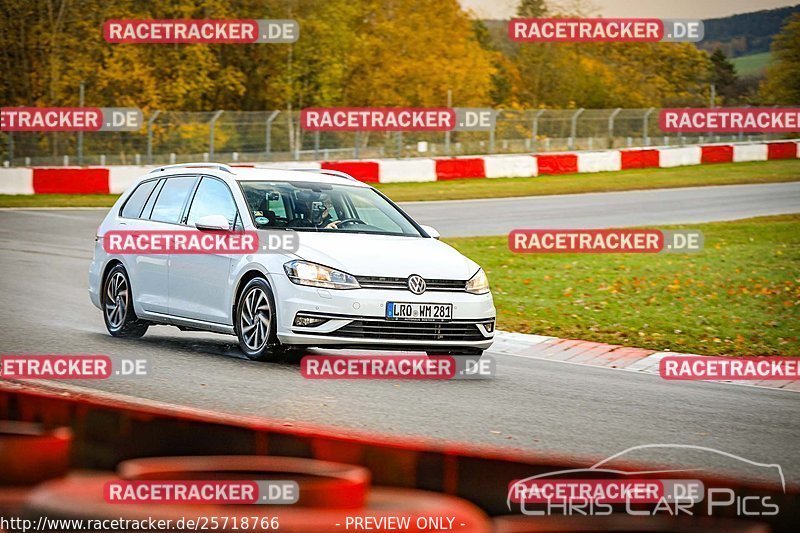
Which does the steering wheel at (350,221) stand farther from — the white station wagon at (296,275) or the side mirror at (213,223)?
the side mirror at (213,223)

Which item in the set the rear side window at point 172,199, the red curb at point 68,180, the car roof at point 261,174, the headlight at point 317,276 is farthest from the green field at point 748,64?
the headlight at point 317,276

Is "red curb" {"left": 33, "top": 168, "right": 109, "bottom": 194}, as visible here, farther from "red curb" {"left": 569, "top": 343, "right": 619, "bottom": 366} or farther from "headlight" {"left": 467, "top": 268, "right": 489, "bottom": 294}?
"headlight" {"left": 467, "top": 268, "right": 489, "bottom": 294}

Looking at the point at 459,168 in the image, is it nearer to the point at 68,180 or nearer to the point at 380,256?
the point at 68,180

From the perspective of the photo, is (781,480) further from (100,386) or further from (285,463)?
(100,386)

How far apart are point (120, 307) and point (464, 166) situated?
29.9m

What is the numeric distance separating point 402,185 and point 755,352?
2597cm

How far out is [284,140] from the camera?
42.7 metres

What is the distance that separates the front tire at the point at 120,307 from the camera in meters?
12.0

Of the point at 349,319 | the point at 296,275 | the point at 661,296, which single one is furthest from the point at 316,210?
the point at 661,296

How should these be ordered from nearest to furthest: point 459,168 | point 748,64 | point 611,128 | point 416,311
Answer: point 416,311 → point 459,168 → point 611,128 → point 748,64

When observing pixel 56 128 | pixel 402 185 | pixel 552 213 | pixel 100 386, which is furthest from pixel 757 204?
pixel 100 386

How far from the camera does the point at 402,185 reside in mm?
38156

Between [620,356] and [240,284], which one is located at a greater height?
[240,284]

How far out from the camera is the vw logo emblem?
1014 centimetres
